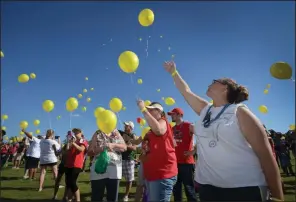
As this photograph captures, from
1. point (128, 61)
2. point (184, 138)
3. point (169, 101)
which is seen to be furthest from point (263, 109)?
point (128, 61)

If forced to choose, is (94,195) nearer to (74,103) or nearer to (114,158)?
(114,158)

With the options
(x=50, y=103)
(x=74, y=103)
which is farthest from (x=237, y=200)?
(x=50, y=103)

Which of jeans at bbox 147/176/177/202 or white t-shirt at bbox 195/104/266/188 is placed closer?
white t-shirt at bbox 195/104/266/188

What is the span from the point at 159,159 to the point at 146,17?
2.68m

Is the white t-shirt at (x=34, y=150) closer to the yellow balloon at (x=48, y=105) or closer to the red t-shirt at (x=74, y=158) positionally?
the yellow balloon at (x=48, y=105)

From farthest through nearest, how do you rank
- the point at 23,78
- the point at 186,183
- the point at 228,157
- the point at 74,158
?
the point at 23,78 < the point at 74,158 < the point at 186,183 < the point at 228,157


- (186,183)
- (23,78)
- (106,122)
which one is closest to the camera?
(106,122)

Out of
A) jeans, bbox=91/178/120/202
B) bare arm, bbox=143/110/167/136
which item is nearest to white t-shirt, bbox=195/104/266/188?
bare arm, bbox=143/110/167/136

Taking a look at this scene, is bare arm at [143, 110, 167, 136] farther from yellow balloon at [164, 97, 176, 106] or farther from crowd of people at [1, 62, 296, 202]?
yellow balloon at [164, 97, 176, 106]

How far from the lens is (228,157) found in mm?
2291

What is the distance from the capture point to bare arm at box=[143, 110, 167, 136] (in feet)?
10.8

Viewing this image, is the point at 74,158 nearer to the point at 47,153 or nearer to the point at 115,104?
the point at 115,104

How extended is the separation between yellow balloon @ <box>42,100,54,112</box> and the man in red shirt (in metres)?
3.94

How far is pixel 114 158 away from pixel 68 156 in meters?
2.69
